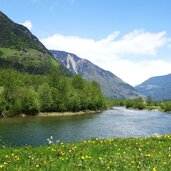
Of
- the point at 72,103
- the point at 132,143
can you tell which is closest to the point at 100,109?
the point at 72,103

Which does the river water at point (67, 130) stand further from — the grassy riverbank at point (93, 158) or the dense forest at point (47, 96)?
the dense forest at point (47, 96)

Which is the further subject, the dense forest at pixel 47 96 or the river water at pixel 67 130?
the dense forest at pixel 47 96

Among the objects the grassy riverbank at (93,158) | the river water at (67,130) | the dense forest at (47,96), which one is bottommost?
the river water at (67,130)

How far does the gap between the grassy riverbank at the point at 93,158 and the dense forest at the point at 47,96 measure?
357 feet

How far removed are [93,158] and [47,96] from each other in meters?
129

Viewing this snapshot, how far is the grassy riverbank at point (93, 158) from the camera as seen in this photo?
13320mm

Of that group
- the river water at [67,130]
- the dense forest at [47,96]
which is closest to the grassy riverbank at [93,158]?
the river water at [67,130]

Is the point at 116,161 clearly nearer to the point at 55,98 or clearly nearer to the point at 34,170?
the point at 34,170

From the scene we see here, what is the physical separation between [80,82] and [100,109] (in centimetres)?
1819

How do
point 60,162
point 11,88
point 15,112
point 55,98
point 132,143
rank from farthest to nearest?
point 55,98
point 11,88
point 15,112
point 132,143
point 60,162

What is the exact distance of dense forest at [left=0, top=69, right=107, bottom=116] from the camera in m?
129

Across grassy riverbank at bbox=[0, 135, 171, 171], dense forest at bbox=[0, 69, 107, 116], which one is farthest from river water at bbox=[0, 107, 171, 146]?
dense forest at bbox=[0, 69, 107, 116]

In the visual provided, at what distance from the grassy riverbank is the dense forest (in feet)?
357

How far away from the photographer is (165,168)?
13320 mm
